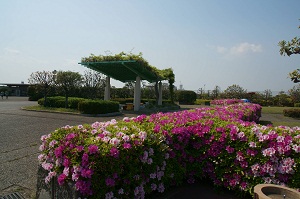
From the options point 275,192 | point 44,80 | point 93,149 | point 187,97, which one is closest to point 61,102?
point 44,80

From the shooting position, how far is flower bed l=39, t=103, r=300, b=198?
2.46 m

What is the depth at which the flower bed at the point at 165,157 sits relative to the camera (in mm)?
2465

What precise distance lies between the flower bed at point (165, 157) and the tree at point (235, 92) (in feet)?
116

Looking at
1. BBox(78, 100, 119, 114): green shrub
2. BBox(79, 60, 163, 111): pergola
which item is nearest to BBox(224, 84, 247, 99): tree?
BBox(79, 60, 163, 111): pergola

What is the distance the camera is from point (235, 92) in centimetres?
3731

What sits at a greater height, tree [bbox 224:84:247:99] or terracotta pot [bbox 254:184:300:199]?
tree [bbox 224:84:247:99]

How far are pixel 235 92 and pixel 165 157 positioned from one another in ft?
121

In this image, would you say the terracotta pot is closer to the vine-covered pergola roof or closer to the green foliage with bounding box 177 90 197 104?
the vine-covered pergola roof

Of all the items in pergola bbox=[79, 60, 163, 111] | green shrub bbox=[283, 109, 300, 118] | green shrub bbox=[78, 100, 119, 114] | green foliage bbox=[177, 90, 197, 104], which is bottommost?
green shrub bbox=[283, 109, 300, 118]

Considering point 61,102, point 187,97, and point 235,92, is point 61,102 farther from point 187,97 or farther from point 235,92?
point 235,92

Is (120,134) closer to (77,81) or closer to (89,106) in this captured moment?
(89,106)

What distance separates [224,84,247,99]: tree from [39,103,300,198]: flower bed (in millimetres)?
35264

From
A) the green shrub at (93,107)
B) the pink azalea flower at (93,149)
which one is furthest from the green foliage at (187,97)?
the pink azalea flower at (93,149)

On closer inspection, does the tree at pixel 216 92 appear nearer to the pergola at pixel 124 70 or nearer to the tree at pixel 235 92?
the tree at pixel 235 92
